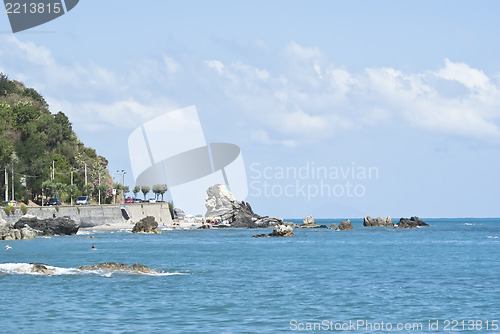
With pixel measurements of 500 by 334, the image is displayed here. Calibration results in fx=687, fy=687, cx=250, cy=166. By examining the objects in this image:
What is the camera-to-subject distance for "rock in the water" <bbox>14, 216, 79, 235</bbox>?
4697 inches

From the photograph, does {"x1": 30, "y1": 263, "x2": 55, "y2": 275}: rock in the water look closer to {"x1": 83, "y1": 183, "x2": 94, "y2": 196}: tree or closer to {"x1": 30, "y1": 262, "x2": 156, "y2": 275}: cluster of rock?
{"x1": 30, "y1": 262, "x2": 156, "y2": 275}: cluster of rock

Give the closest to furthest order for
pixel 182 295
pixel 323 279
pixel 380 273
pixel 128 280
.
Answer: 1. pixel 182 295
2. pixel 128 280
3. pixel 323 279
4. pixel 380 273

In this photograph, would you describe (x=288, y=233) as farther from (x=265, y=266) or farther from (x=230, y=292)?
(x=230, y=292)

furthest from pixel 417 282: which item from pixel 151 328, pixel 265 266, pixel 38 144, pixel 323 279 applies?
pixel 38 144

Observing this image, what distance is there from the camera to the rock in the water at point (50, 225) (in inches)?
4697

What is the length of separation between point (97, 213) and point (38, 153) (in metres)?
24.3

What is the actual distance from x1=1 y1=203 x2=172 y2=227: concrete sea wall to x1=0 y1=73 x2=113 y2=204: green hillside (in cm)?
1325

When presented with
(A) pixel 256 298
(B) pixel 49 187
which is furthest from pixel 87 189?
(A) pixel 256 298

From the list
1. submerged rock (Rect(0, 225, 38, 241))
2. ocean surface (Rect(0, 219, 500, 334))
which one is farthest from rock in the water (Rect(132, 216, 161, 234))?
ocean surface (Rect(0, 219, 500, 334))

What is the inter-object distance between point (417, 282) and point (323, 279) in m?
6.76

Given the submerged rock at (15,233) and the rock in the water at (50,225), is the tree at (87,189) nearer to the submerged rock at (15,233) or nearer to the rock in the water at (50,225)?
the rock in the water at (50,225)

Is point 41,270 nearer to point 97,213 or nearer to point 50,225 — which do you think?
point 50,225

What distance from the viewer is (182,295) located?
40.4 meters

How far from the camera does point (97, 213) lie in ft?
472
